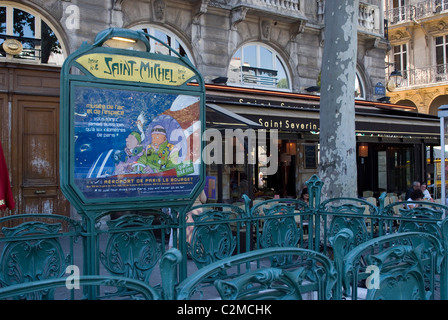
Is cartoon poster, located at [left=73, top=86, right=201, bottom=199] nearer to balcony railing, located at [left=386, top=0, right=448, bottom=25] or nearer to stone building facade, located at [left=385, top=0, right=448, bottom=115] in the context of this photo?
stone building facade, located at [left=385, top=0, right=448, bottom=115]

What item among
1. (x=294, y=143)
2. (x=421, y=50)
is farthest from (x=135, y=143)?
(x=421, y=50)

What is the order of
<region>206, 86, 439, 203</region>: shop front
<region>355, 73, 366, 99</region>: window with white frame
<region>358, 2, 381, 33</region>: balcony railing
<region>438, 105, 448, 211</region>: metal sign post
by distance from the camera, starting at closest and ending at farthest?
<region>438, 105, 448, 211</region>: metal sign post → <region>206, 86, 439, 203</region>: shop front → <region>358, 2, 381, 33</region>: balcony railing → <region>355, 73, 366, 99</region>: window with white frame

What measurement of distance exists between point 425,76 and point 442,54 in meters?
1.47

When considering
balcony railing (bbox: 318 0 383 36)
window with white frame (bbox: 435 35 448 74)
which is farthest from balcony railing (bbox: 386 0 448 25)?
balcony railing (bbox: 318 0 383 36)

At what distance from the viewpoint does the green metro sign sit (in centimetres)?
373

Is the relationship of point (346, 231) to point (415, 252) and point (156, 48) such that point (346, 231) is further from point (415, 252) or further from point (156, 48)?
point (156, 48)

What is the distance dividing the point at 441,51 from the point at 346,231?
90.4 ft

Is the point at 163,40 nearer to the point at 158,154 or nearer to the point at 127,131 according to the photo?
the point at 158,154

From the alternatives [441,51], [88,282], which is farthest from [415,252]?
[441,51]

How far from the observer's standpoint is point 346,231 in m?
2.66

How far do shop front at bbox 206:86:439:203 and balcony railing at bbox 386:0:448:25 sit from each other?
39.6 ft

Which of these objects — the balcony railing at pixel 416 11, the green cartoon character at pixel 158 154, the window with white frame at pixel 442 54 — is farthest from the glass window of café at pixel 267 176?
the balcony railing at pixel 416 11

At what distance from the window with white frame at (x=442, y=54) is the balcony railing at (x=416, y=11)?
61.7 inches

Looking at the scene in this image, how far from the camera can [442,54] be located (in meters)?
26.6
